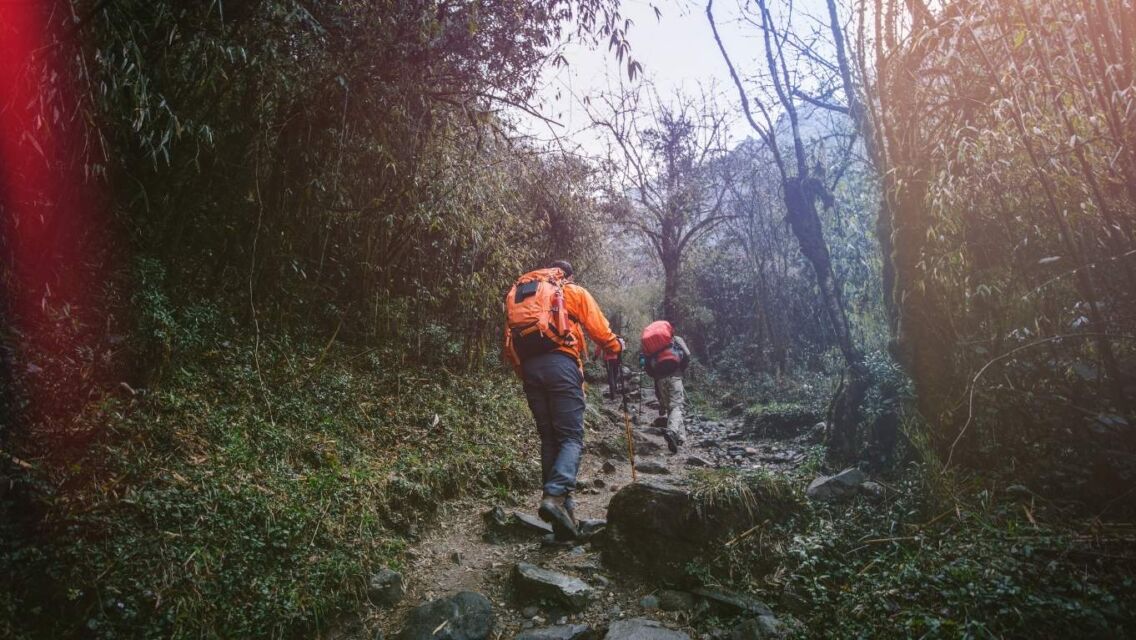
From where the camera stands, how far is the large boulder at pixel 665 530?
145 inches

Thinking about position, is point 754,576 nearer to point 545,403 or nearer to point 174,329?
point 545,403

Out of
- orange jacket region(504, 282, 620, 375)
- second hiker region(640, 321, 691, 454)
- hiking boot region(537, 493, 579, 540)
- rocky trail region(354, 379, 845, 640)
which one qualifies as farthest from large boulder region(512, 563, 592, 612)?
second hiker region(640, 321, 691, 454)

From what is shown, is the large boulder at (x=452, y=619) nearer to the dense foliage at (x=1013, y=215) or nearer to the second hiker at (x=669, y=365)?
the dense foliage at (x=1013, y=215)

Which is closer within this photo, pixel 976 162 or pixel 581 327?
pixel 976 162

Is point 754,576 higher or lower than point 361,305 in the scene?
lower

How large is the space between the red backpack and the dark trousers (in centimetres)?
364

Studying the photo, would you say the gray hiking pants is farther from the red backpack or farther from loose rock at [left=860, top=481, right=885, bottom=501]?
loose rock at [left=860, top=481, right=885, bottom=501]

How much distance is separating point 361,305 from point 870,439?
5697 mm

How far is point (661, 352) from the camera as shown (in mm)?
8359

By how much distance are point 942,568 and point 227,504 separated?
401cm

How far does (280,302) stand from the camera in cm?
593

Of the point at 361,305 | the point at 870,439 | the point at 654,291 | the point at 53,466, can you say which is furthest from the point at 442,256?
the point at 654,291

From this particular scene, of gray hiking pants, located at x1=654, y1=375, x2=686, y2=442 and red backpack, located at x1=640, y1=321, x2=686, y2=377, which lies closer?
red backpack, located at x1=640, y1=321, x2=686, y2=377

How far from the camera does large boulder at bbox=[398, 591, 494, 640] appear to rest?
3.10m
